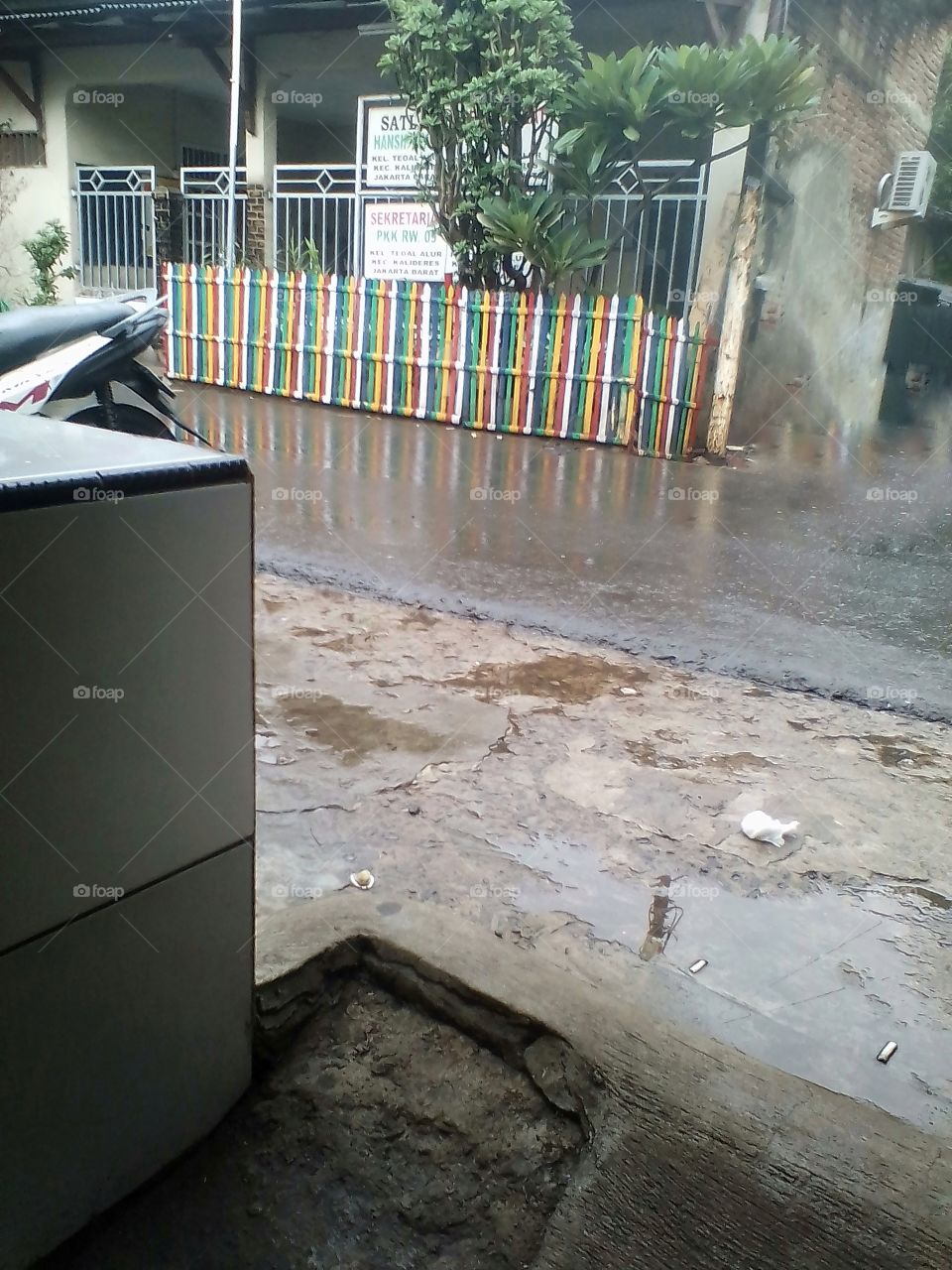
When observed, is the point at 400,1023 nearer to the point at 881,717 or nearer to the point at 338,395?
the point at 881,717

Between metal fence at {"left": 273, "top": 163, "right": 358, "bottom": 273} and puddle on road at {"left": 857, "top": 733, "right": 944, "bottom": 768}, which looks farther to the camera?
metal fence at {"left": 273, "top": 163, "right": 358, "bottom": 273}

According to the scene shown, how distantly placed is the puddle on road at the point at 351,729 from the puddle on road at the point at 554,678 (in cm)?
40

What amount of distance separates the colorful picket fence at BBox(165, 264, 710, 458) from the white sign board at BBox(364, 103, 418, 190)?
1.66 m

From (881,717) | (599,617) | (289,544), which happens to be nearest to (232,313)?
(289,544)

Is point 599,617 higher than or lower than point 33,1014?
lower

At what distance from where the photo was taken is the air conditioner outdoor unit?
11.1 metres

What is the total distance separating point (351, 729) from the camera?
130 inches

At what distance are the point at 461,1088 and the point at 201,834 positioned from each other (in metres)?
0.75

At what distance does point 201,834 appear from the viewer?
144cm
